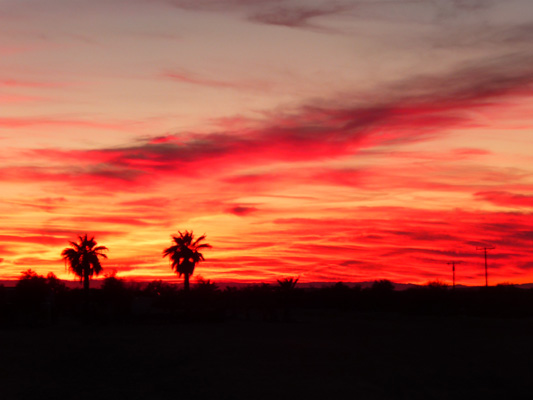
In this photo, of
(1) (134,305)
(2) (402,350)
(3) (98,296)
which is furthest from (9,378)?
(1) (134,305)

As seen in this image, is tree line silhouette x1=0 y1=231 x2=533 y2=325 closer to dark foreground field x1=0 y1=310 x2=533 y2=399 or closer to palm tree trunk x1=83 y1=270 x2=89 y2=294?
palm tree trunk x1=83 y1=270 x2=89 y2=294

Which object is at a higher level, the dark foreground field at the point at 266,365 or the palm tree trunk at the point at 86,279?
the palm tree trunk at the point at 86,279

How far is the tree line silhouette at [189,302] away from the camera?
6316cm

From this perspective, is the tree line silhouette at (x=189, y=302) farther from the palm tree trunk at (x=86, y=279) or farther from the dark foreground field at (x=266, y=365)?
the dark foreground field at (x=266, y=365)

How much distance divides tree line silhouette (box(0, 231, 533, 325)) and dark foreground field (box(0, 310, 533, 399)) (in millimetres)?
13890

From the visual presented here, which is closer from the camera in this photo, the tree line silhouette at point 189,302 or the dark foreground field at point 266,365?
the dark foreground field at point 266,365

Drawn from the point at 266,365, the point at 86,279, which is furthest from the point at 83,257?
the point at 266,365

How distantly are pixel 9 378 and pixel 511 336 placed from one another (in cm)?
3525

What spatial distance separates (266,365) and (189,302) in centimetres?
3931

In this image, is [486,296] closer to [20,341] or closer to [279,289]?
[279,289]

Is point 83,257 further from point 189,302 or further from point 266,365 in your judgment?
point 266,365

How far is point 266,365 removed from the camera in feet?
98.8

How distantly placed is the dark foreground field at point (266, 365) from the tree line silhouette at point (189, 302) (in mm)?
13890

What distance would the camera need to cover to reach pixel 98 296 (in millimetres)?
71188
